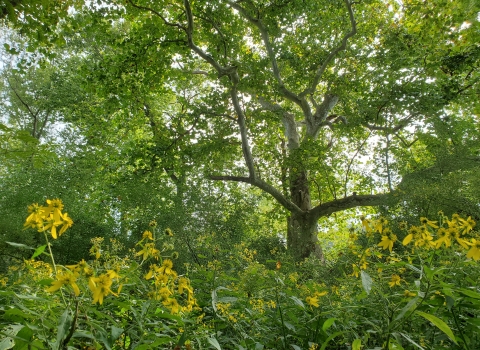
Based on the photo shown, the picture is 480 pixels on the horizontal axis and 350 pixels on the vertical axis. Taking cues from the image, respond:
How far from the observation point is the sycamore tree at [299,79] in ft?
19.1

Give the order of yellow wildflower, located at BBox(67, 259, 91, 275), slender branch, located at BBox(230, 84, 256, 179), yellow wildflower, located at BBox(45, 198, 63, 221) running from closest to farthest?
1. yellow wildflower, located at BBox(67, 259, 91, 275)
2. yellow wildflower, located at BBox(45, 198, 63, 221)
3. slender branch, located at BBox(230, 84, 256, 179)

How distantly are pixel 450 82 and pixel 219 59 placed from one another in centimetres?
419

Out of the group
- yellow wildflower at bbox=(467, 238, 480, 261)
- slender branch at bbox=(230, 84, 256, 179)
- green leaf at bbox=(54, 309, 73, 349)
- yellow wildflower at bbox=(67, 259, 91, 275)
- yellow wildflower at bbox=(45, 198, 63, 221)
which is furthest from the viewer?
slender branch at bbox=(230, 84, 256, 179)

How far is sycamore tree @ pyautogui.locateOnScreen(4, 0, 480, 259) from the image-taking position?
5.81m

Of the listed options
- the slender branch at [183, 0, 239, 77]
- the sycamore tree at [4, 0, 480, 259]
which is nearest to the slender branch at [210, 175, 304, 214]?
the sycamore tree at [4, 0, 480, 259]

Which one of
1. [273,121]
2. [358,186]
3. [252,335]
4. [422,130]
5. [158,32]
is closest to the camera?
[252,335]

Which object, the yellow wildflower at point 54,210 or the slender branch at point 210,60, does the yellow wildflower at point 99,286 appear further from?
the slender branch at point 210,60

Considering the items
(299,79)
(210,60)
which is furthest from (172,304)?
(299,79)

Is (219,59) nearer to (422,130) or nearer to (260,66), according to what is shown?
(260,66)

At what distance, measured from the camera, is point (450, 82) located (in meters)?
6.23

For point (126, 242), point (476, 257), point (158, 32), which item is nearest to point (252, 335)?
point (476, 257)

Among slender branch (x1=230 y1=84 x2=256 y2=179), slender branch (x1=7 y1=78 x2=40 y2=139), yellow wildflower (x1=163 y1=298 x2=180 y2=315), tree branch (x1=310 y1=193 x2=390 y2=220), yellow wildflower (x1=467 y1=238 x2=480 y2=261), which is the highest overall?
slender branch (x1=7 y1=78 x2=40 y2=139)

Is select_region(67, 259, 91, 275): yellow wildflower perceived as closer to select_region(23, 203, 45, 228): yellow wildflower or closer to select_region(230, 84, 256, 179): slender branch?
select_region(23, 203, 45, 228): yellow wildflower

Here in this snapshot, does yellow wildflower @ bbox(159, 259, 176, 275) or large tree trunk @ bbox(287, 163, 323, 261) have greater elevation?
large tree trunk @ bbox(287, 163, 323, 261)
